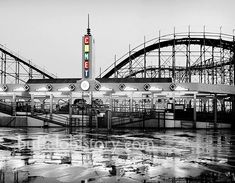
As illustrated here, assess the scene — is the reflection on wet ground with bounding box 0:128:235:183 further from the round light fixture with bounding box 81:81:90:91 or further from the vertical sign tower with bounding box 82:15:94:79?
the vertical sign tower with bounding box 82:15:94:79

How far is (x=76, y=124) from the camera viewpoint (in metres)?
33.3

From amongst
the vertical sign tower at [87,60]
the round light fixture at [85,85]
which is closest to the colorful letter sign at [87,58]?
the vertical sign tower at [87,60]

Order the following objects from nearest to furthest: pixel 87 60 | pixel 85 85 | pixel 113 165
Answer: pixel 113 165 → pixel 85 85 → pixel 87 60

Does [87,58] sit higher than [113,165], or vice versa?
[87,58]

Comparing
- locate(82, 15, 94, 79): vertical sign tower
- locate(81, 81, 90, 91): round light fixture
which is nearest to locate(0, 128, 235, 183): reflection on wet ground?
locate(81, 81, 90, 91): round light fixture

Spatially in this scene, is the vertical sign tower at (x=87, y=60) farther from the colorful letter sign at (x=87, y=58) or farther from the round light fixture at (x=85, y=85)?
the round light fixture at (x=85, y=85)

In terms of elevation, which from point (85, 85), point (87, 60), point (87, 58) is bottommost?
point (85, 85)

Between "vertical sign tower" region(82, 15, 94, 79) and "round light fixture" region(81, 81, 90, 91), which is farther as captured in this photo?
"vertical sign tower" region(82, 15, 94, 79)

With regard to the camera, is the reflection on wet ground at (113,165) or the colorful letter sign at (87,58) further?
the colorful letter sign at (87,58)

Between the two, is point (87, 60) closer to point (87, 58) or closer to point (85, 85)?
point (87, 58)

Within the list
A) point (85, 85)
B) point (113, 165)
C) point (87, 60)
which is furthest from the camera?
point (87, 60)

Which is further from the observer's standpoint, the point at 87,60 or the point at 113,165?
the point at 87,60

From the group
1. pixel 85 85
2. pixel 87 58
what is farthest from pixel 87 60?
pixel 85 85

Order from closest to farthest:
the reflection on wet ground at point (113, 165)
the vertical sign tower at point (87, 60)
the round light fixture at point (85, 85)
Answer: the reflection on wet ground at point (113, 165)
the round light fixture at point (85, 85)
the vertical sign tower at point (87, 60)
